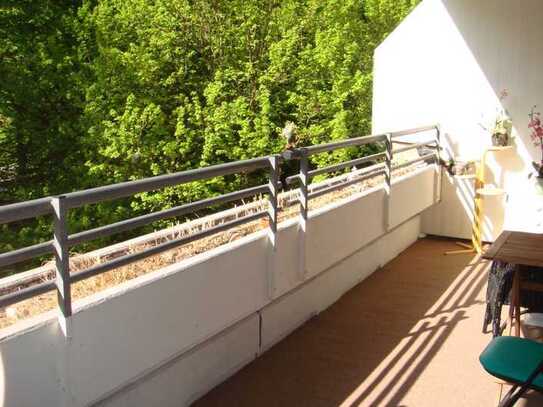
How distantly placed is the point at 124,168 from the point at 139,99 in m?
1.89

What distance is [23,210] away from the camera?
6.48 ft

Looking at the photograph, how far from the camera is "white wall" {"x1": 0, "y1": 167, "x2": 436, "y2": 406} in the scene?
2.08 meters

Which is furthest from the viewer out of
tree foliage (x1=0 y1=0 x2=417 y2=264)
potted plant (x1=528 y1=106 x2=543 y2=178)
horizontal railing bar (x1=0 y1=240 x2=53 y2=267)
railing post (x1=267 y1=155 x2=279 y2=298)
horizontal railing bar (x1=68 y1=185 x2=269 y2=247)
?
tree foliage (x1=0 y1=0 x2=417 y2=264)

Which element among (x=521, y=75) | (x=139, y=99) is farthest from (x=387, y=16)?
(x=521, y=75)

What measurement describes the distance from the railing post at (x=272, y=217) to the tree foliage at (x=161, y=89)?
10.2 metres

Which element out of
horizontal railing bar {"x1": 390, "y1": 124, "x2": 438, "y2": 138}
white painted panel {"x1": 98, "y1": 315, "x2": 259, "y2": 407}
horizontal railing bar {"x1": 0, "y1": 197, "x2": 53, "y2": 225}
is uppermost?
horizontal railing bar {"x1": 390, "y1": 124, "x2": 438, "y2": 138}

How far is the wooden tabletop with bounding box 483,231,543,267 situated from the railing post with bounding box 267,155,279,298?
1.17 meters

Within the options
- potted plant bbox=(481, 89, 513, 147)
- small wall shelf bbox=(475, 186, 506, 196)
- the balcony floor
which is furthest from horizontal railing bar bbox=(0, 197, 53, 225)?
potted plant bbox=(481, 89, 513, 147)

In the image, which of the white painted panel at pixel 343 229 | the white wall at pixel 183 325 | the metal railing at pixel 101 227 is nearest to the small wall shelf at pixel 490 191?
the white painted panel at pixel 343 229

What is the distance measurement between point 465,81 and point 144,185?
468 cm

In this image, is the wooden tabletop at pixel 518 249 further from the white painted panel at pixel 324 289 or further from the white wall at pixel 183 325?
the white painted panel at pixel 324 289

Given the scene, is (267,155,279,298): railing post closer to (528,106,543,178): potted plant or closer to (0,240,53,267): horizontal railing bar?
(0,240,53,267): horizontal railing bar

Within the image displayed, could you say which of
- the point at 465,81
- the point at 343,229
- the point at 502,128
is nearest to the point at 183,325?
the point at 343,229

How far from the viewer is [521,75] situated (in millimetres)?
5891
